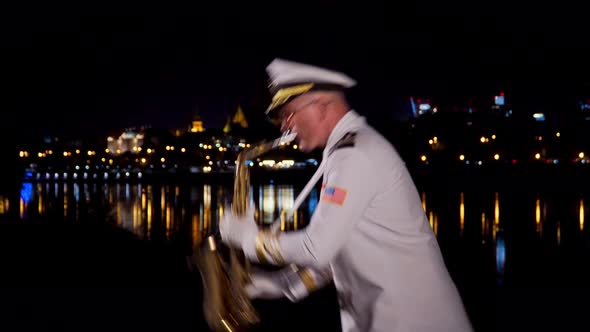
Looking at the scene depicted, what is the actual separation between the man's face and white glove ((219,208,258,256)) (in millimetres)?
359

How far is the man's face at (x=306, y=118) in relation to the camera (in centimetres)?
245

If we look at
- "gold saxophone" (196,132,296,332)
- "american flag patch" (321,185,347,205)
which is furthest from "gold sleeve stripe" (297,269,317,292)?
"american flag patch" (321,185,347,205)

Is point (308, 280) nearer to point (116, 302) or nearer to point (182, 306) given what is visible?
point (182, 306)

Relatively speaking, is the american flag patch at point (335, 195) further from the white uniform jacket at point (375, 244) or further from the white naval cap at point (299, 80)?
the white naval cap at point (299, 80)

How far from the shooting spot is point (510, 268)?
1405 cm

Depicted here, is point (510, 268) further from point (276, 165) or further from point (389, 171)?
point (276, 165)

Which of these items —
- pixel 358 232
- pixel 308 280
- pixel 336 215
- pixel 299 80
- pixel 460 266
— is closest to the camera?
pixel 336 215

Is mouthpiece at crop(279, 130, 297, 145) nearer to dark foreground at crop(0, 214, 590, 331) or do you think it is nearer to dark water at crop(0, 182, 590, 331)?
dark water at crop(0, 182, 590, 331)

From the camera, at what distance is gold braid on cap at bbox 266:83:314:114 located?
241 cm

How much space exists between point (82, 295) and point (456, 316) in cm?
677

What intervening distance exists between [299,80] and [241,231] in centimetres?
61

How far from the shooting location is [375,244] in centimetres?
229

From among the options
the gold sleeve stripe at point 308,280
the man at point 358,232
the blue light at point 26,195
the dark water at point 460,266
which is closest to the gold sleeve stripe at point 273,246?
the man at point 358,232

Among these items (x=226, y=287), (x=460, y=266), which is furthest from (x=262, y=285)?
(x=460, y=266)
